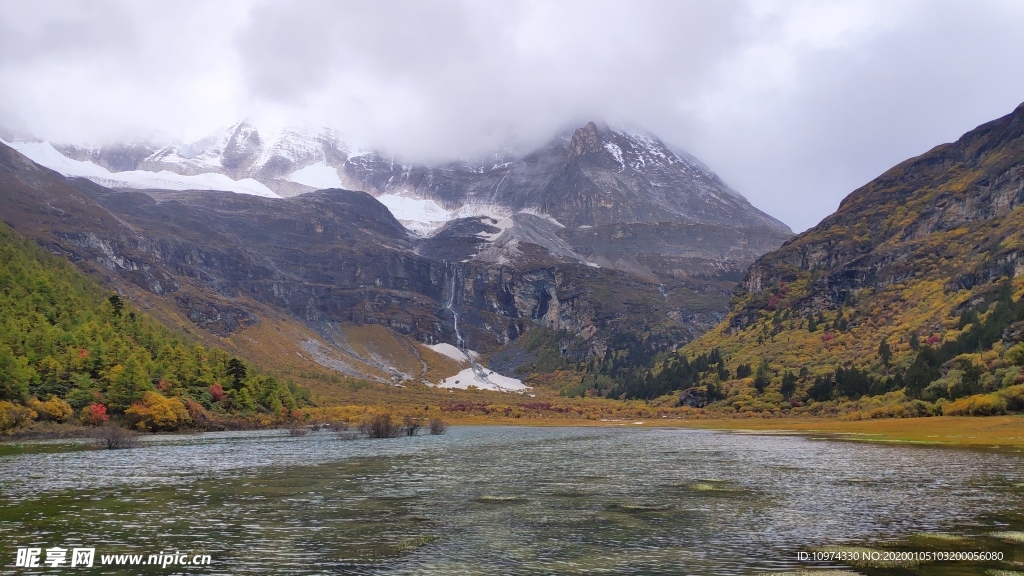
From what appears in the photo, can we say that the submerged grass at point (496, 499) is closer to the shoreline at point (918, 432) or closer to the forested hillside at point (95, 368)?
the shoreline at point (918, 432)

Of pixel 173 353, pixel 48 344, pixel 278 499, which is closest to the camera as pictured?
pixel 278 499

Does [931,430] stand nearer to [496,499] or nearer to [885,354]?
[885,354]

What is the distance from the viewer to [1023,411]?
87562 millimetres

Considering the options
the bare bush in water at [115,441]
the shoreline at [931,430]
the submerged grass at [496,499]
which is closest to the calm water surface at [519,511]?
the submerged grass at [496,499]

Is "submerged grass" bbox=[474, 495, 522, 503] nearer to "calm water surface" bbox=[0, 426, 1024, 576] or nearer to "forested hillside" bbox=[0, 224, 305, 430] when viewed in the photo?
"calm water surface" bbox=[0, 426, 1024, 576]

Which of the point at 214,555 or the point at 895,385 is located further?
the point at 895,385

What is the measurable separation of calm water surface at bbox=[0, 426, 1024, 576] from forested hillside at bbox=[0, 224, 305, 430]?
42.3 metres

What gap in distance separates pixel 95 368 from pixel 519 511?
106 m

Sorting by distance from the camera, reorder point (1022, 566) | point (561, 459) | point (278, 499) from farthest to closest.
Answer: point (561, 459), point (278, 499), point (1022, 566)

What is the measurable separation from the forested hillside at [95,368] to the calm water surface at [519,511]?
139 ft

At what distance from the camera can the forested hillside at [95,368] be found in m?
103

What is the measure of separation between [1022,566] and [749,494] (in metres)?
18.7

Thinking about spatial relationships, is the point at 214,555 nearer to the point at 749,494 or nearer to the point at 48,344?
the point at 749,494

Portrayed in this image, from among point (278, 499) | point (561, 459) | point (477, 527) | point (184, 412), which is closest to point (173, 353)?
point (184, 412)
